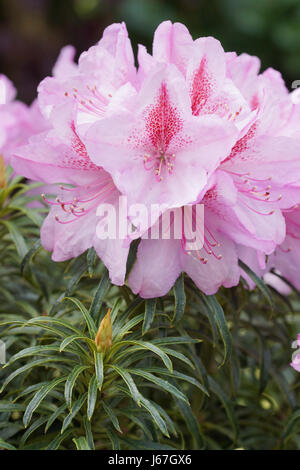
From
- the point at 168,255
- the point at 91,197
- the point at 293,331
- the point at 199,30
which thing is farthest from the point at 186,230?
the point at 199,30

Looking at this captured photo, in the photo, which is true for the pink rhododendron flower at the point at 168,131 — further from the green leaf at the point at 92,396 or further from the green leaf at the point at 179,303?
the green leaf at the point at 92,396

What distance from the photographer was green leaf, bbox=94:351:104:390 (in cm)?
91

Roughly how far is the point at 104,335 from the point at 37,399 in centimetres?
12

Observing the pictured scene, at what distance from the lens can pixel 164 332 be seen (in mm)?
1058

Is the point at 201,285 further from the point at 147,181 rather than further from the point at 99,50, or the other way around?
the point at 99,50

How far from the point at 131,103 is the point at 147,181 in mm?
108

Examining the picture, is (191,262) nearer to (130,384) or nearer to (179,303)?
(179,303)

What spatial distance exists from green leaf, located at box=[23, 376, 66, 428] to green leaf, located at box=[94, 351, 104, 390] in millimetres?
52

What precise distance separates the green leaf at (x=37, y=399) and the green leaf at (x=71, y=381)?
1.0 inches

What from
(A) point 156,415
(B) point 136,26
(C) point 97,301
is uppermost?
(B) point 136,26

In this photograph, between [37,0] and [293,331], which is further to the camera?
[37,0]

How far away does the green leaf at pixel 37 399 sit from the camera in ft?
2.97

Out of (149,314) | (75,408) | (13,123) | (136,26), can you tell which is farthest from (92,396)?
(136,26)

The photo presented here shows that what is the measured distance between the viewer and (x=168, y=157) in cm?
100
